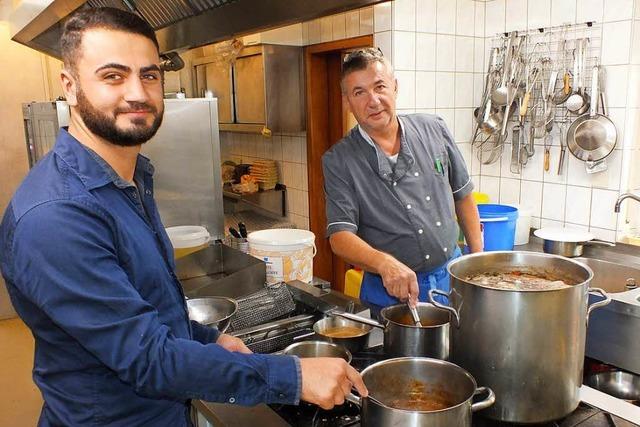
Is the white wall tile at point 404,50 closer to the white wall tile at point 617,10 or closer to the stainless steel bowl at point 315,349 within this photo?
the white wall tile at point 617,10

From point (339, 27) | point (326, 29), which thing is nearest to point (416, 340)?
point (339, 27)

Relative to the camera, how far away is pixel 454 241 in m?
1.88

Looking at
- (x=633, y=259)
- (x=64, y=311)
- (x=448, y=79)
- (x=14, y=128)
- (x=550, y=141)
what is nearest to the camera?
(x=64, y=311)

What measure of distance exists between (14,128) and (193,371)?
4264mm

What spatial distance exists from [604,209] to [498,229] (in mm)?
487

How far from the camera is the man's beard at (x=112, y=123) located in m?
0.95

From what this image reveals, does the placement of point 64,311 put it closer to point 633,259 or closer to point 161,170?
point 161,170

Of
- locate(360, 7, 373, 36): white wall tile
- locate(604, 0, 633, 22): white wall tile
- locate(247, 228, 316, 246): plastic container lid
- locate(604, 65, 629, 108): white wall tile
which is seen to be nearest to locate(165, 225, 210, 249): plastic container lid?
locate(247, 228, 316, 246): plastic container lid

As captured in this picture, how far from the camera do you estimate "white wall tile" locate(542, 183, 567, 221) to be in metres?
2.61

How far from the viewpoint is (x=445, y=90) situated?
2.88 m

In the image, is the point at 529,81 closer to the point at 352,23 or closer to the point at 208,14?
the point at 352,23

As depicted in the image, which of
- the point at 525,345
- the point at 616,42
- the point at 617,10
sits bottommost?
the point at 525,345

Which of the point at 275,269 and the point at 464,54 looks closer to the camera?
the point at 275,269

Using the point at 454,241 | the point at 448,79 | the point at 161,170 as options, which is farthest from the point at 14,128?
the point at 454,241
